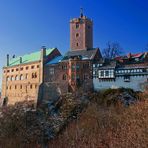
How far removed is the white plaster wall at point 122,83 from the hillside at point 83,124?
182cm

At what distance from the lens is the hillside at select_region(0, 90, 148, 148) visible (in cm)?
2183

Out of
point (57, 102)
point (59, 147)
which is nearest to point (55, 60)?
point (57, 102)

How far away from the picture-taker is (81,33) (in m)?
64.9

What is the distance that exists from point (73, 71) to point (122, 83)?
964cm

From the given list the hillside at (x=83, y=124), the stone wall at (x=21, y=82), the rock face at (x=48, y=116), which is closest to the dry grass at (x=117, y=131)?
the hillside at (x=83, y=124)

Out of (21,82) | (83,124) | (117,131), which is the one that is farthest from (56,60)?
(117,131)

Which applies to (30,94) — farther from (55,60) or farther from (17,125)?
(17,125)

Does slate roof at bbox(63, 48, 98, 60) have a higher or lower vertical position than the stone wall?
higher

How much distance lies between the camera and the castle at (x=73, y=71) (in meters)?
52.9

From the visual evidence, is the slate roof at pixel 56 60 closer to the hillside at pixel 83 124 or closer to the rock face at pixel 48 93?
the rock face at pixel 48 93

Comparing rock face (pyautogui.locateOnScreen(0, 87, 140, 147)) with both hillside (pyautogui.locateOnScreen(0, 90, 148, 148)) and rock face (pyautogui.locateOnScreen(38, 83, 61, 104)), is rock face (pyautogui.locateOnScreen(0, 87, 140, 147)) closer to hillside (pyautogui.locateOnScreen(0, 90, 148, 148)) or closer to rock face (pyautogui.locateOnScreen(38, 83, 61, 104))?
hillside (pyautogui.locateOnScreen(0, 90, 148, 148))

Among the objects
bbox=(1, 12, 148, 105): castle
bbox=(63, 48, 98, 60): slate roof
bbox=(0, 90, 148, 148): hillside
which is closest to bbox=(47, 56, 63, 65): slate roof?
bbox=(1, 12, 148, 105): castle

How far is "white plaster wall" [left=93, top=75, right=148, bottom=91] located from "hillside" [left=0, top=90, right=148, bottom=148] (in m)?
1.82

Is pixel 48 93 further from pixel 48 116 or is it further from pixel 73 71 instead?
pixel 48 116
